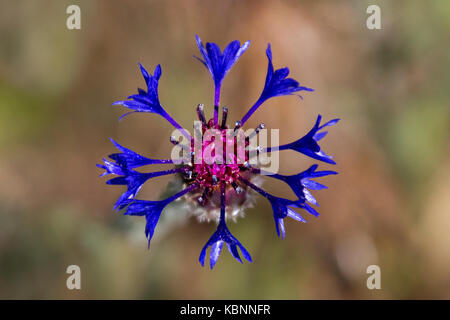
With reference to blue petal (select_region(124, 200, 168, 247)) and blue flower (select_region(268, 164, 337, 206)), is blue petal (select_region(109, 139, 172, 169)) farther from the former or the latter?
blue flower (select_region(268, 164, 337, 206))

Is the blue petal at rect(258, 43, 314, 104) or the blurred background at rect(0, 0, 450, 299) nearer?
the blue petal at rect(258, 43, 314, 104)

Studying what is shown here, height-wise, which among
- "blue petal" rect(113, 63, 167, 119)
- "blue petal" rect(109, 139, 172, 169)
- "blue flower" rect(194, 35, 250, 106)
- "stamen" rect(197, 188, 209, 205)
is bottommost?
"stamen" rect(197, 188, 209, 205)

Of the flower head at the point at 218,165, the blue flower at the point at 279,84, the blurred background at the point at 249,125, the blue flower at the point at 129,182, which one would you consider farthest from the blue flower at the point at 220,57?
the blurred background at the point at 249,125

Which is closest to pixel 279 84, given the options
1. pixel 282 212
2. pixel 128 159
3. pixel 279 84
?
pixel 279 84

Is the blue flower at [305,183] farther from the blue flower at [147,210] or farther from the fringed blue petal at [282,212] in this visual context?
the blue flower at [147,210]

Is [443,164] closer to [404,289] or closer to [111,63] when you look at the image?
[404,289]

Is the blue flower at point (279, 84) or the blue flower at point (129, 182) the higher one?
the blue flower at point (279, 84)

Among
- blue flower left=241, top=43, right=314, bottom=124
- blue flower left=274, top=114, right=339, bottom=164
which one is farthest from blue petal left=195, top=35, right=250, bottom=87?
blue flower left=274, top=114, right=339, bottom=164

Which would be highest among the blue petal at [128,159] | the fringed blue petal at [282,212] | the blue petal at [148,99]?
the blue petal at [148,99]
